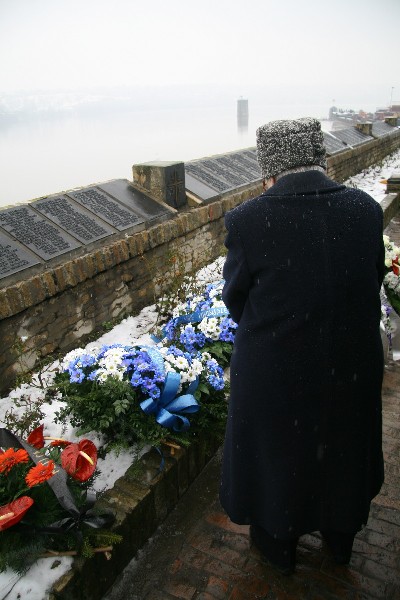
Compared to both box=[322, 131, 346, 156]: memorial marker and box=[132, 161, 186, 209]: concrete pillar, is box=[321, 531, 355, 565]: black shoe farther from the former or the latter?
box=[322, 131, 346, 156]: memorial marker

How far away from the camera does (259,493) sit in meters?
2.04

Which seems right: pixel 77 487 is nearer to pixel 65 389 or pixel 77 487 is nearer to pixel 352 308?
pixel 65 389

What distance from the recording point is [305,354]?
1734mm

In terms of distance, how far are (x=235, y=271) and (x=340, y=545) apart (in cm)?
158

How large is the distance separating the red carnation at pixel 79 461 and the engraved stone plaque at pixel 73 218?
2.49 meters

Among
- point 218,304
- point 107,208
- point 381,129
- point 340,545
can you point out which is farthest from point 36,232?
point 381,129

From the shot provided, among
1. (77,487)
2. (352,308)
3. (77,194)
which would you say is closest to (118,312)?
(77,194)

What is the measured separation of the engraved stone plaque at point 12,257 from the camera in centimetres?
372

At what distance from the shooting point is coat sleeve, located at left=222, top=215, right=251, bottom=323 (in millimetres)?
1714

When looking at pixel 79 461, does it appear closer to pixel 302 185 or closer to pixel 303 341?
pixel 303 341

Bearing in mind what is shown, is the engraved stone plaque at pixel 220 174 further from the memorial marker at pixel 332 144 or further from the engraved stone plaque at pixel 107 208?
the memorial marker at pixel 332 144

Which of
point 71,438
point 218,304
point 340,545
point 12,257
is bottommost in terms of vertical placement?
point 340,545

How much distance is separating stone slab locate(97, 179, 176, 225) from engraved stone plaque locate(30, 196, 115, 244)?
0.59 meters

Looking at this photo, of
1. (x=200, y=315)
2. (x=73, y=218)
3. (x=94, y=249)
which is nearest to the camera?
(x=200, y=315)
